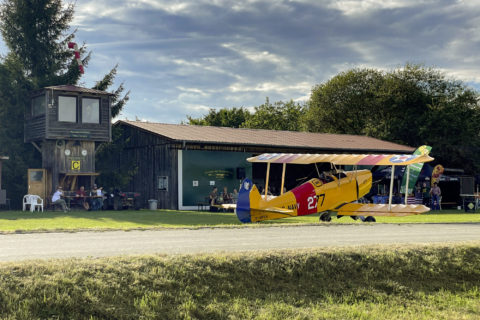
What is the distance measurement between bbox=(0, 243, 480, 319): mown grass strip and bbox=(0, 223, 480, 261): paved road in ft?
4.94

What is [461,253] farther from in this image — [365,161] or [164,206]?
[164,206]

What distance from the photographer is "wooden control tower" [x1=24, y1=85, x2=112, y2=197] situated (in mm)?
32400

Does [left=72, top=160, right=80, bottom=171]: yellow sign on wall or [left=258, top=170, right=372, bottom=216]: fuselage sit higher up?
[left=72, top=160, right=80, bottom=171]: yellow sign on wall

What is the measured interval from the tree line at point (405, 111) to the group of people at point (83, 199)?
27228 mm

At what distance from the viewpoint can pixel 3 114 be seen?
115 ft

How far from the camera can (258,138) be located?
1464 inches

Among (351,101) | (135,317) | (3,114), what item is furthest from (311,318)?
(351,101)

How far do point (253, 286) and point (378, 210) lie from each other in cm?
1198

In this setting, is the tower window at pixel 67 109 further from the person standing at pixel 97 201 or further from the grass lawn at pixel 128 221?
the grass lawn at pixel 128 221

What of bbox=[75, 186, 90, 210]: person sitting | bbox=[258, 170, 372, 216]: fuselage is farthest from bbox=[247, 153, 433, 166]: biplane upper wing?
bbox=[75, 186, 90, 210]: person sitting

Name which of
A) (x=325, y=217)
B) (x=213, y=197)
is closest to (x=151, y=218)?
(x=325, y=217)

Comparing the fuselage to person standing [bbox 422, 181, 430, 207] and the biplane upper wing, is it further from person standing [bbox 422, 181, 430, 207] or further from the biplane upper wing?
person standing [bbox 422, 181, 430, 207]

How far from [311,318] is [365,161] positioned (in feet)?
43.0

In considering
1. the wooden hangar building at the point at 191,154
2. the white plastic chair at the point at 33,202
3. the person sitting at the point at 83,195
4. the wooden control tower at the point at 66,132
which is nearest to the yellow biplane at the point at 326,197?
the wooden hangar building at the point at 191,154
